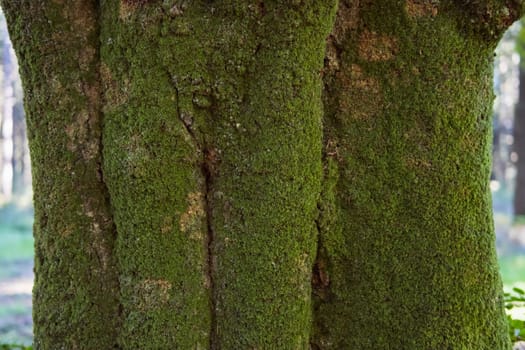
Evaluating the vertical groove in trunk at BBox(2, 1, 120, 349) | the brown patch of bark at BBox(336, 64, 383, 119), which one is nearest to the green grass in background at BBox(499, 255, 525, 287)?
the brown patch of bark at BBox(336, 64, 383, 119)

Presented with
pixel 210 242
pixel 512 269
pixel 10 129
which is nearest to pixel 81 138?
pixel 210 242

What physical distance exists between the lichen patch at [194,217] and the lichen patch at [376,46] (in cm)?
87

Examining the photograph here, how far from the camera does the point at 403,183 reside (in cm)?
204

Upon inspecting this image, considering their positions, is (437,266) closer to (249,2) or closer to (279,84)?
(279,84)

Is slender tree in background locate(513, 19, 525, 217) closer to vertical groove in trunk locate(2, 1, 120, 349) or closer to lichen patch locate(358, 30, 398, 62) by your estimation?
lichen patch locate(358, 30, 398, 62)

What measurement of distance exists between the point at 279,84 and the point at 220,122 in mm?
264

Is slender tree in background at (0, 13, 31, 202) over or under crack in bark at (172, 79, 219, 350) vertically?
over

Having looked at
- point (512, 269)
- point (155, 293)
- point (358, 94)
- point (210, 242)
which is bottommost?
point (512, 269)

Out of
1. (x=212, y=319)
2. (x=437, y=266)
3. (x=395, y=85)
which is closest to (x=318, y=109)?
(x=395, y=85)

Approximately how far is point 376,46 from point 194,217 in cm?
100

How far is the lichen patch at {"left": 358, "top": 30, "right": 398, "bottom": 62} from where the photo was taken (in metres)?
2.03

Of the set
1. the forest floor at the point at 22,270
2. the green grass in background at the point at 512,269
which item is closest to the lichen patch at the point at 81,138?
the forest floor at the point at 22,270

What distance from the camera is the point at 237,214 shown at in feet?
6.19

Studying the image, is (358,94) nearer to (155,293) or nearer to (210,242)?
(210,242)
